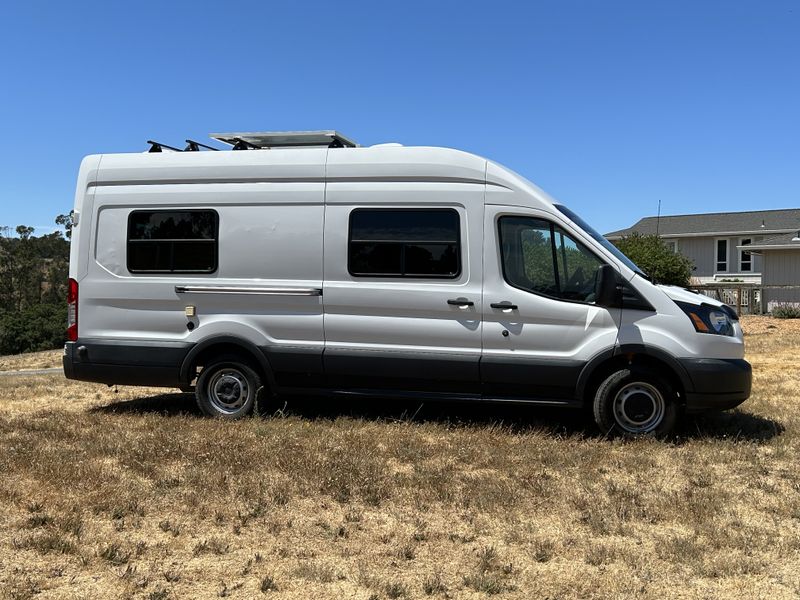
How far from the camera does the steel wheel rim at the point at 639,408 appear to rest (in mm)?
6535

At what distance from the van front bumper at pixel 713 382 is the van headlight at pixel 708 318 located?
0.27 meters

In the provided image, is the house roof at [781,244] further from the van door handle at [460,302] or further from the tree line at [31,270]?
the tree line at [31,270]

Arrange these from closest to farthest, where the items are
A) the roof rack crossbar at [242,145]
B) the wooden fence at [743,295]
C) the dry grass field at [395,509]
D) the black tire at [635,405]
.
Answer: the dry grass field at [395,509] → the black tire at [635,405] → the roof rack crossbar at [242,145] → the wooden fence at [743,295]

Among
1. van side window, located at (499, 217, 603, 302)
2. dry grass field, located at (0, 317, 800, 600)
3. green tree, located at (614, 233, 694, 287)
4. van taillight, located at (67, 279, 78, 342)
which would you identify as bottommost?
dry grass field, located at (0, 317, 800, 600)

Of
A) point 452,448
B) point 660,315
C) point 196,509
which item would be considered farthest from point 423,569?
point 660,315

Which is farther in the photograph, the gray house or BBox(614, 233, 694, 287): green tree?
the gray house

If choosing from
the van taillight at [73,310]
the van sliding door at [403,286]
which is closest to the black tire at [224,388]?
the van sliding door at [403,286]

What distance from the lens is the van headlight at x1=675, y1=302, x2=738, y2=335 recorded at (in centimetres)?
641

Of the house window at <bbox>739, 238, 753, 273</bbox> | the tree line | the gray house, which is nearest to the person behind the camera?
the gray house

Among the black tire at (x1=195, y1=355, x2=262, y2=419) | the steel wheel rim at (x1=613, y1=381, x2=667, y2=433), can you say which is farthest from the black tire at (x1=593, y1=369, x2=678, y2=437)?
the black tire at (x1=195, y1=355, x2=262, y2=419)

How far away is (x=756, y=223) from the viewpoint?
121 ft

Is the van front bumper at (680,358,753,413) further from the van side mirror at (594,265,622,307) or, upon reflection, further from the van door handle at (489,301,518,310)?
the van door handle at (489,301,518,310)

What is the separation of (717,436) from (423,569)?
4.00 m

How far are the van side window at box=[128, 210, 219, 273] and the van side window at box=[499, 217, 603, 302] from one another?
2.97 meters
